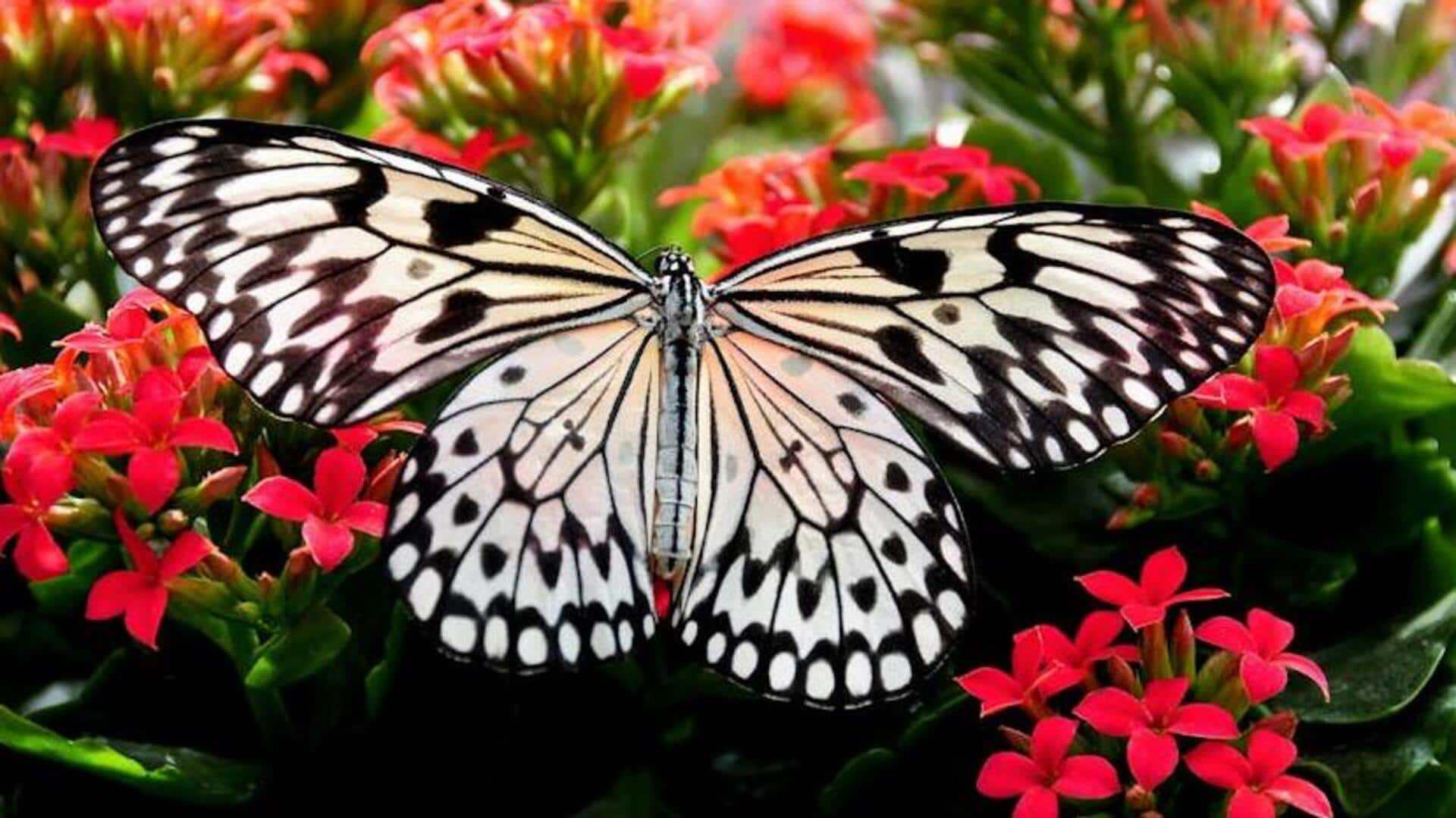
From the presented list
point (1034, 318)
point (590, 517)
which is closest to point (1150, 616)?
point (1034, 318)

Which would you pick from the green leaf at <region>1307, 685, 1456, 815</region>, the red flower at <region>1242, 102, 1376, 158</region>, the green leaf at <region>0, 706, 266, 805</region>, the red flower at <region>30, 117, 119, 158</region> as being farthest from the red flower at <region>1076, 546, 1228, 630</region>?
the red flower at <region>30, 117, 119, 158</region>

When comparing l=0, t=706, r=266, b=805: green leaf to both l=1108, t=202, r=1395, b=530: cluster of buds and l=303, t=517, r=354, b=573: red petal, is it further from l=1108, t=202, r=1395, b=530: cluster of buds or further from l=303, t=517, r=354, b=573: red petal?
l=1108, t=202, r=1395, b=530: cluster of buds

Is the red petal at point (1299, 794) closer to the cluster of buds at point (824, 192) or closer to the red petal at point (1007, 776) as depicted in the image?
the red petal at point (1007, 776)

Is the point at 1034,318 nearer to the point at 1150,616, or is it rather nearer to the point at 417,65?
the point at 1150,616

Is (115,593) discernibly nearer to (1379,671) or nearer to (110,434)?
(110,434)

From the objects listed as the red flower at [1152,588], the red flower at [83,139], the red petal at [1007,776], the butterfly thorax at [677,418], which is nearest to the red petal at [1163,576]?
the red flower at [1152,588]

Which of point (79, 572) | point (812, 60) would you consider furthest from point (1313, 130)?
point (812, 60)
